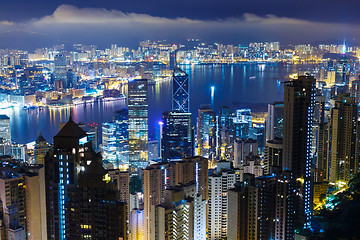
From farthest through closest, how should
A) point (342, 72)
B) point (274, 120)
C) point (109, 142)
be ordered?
point (342, 72)
point (109, 142)
point (274, 120)

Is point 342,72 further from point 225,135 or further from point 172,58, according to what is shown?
point 172,58

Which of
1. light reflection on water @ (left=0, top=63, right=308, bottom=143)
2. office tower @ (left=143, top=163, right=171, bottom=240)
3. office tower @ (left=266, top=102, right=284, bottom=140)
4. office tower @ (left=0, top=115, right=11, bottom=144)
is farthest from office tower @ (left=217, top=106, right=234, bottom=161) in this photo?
office tower @ (left=0, top=115, right=11, bottom=144)

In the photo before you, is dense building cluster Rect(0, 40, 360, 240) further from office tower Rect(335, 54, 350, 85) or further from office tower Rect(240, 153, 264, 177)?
office tower Rect(335, 54, 350, 85)

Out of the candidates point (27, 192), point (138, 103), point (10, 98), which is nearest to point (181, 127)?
point (138, 103)

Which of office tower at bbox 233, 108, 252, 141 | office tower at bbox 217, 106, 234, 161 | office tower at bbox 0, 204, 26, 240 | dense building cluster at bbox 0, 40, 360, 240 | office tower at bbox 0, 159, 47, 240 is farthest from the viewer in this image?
office tower at bbox 233, 108, 252, 141

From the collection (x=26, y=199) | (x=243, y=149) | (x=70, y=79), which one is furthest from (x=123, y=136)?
(x=70, y=79)

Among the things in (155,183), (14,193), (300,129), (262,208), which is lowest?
(155,183)

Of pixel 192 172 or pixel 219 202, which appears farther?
pixel 192 172
